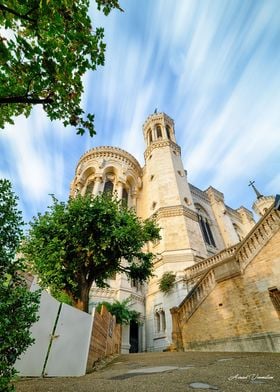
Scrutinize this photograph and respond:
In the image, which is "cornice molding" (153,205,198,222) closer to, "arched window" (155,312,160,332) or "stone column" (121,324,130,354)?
"arched window" (155,312,160,332)

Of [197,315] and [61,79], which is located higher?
[61,79]

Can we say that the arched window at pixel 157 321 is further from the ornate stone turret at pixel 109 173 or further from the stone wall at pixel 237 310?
the ornate stone turret at pixel 109 173

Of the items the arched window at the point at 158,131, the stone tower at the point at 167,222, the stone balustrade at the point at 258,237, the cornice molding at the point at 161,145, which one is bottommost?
the stone balustrade at the point at 258,237

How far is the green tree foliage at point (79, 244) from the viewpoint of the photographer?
9.59 meters

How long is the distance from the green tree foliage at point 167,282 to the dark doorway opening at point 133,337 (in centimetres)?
377

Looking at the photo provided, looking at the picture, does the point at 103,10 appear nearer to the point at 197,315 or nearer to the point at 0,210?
the point at 0,210

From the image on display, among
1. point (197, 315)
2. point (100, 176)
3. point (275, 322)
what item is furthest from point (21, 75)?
point (100, 176)

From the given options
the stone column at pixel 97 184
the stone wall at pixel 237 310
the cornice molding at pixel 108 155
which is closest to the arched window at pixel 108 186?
the stone column at pixel 97 184

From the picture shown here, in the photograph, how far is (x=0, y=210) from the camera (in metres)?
3.16

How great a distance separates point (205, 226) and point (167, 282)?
1092 cm

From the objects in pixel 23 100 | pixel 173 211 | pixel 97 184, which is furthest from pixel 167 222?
pixel 23 100

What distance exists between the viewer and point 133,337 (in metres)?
16.8

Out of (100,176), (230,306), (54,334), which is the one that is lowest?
(54,334)

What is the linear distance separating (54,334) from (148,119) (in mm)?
29953
